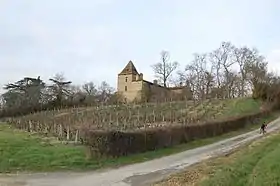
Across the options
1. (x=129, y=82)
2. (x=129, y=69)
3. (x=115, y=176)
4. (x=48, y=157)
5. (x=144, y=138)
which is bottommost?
(x=115, y=176)

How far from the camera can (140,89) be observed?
95.5m

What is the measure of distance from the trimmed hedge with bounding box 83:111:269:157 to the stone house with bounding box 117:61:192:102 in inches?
1605

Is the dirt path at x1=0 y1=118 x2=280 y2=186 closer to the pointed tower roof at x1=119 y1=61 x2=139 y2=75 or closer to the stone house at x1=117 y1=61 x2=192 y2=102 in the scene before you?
the stone house at x1=117 y1=61 x2=192 y2=102

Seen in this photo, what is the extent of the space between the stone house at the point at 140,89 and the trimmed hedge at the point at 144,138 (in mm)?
40754

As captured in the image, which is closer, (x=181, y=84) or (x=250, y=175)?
(x=250, y=175)

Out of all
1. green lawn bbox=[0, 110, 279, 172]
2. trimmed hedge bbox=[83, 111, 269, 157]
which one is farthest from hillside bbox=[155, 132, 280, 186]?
trimmed hedge bbox=[83, 111, 269, 157]

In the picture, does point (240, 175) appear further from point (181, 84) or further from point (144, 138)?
point (181, 84)

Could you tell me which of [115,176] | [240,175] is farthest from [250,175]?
[115,176]

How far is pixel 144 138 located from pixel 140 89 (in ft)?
225

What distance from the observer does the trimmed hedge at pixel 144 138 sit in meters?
23.8

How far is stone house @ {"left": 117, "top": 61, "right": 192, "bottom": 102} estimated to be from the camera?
8199 centimetres

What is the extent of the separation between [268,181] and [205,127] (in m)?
23.6

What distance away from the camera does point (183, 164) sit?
22141 mm

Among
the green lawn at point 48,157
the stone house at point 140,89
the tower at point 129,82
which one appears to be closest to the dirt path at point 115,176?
the green lawn at point 48,157
